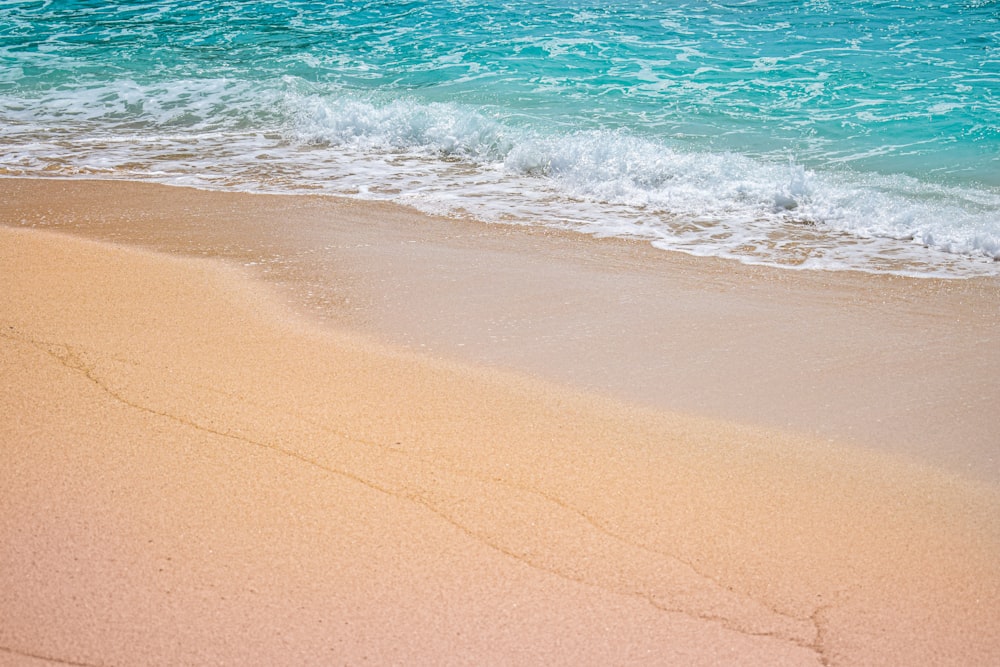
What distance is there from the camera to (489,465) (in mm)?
2873

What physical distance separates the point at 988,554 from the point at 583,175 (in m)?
4.98

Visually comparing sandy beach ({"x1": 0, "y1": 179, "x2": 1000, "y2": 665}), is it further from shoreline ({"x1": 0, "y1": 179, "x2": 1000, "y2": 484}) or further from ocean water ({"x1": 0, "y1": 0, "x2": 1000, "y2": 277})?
ocean water ({"x1": 0, "y1": 0, "x2": 1000, "y2": 277})

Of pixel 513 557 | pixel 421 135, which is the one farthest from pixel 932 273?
pixel 421 135

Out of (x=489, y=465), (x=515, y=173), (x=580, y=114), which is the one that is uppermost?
(x=580, y=114)

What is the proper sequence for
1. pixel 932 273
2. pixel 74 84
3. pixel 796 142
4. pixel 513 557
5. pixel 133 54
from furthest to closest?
1. pixel 133 54
2. pixel 74 84
3. pixel 796 142
4. pixel 932 273
5. pixel 513 557

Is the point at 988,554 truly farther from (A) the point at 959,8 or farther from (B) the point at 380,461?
(A) the point at 959,8

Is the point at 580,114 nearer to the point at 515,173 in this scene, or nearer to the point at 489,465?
the point at 515,173

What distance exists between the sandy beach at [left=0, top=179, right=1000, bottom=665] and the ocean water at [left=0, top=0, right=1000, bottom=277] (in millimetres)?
1380

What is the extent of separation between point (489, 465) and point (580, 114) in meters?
6.89

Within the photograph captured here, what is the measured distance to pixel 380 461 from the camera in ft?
9.34

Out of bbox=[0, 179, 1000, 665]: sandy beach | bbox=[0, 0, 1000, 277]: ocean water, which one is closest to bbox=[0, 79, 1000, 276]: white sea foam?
bbox=[0, 0, 1000, 277]: ocean water

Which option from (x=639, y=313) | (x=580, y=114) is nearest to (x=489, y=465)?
(x=639, y=313)

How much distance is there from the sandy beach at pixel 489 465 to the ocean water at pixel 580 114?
138 centimetres

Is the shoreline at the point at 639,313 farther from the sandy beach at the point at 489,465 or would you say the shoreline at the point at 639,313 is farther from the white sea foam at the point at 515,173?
the white sea foam at the point at 515,173
